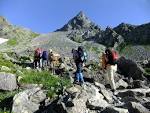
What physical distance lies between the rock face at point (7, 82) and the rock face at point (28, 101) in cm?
235

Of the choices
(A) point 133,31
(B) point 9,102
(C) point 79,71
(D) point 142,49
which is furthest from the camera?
(A) point 133,31

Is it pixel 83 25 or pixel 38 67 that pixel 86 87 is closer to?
pixel 38 67

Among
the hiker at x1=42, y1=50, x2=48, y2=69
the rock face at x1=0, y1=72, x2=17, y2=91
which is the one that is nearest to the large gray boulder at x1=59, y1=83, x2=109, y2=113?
the rock face at x1=0, y1=72, x2=17, y2=91

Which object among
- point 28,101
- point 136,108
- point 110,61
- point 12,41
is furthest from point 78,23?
point 136,108

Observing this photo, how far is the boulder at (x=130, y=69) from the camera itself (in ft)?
122

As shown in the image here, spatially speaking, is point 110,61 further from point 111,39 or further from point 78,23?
point 78,23

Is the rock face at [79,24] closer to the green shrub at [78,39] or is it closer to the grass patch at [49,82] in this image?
the green shrub at [78,39]

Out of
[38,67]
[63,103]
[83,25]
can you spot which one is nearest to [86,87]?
[63,103]

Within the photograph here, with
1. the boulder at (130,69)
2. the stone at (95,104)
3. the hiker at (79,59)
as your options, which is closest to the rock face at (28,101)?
the stone at (95,104)

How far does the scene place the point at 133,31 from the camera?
346ft

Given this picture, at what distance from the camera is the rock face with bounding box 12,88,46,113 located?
Result: 65.4 ft

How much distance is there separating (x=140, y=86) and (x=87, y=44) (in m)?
80.9

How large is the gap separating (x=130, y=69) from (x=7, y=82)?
16.6 m

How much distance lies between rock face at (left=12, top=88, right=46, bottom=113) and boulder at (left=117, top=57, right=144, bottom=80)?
53.7 feet
